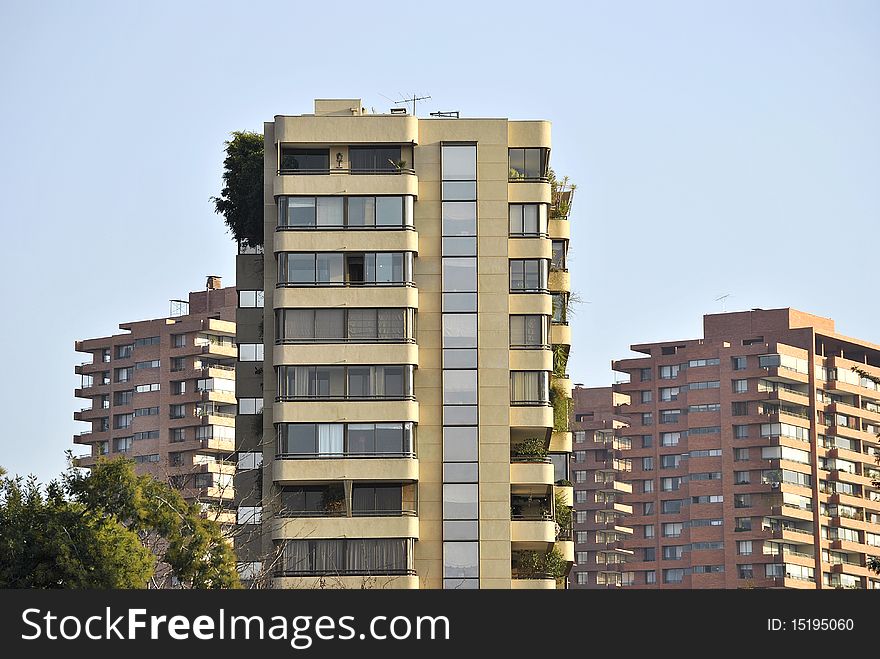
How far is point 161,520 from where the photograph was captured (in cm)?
7450

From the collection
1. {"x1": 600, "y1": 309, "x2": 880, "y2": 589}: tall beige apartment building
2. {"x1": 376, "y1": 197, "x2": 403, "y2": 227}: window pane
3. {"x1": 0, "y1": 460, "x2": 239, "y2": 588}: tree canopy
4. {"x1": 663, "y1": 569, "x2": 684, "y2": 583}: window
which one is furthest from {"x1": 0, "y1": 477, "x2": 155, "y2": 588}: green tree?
{"x1": 663, "y1": 569, "x2": 684, "y2": 583}: window

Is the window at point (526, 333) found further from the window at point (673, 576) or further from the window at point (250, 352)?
the window at point (673, 576)

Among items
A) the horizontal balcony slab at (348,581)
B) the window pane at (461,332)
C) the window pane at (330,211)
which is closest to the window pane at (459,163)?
the window pane at (330,211)

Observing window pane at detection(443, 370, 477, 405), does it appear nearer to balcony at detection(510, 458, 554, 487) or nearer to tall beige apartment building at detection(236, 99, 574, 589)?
tall beige apartment building at detection(236, 99, 574, 589)

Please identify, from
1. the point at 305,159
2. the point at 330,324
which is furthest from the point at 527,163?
the point at 330,324

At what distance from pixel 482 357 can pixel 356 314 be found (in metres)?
6.12

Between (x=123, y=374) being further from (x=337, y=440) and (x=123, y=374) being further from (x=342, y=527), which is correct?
(x=342, y=527)

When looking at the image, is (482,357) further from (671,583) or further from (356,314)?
(671,583)

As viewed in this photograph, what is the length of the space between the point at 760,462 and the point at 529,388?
83.6 meters

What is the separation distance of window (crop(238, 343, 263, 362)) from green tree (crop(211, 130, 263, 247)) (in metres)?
5.86

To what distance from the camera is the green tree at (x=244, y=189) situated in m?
85.7

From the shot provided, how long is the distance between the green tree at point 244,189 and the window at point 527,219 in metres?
13.1
